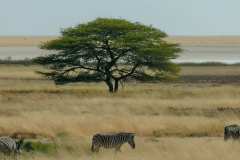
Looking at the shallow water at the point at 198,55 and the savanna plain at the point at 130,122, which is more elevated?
the savanna plain at the point at 130,122

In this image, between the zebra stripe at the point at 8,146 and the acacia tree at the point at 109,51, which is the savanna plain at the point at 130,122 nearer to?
the zebra stripe at the point at 8,146

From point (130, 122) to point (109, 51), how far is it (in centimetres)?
2026

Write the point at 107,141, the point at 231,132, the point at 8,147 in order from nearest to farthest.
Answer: the point at 8,147 < the point at 107,141 < the point at 231,132

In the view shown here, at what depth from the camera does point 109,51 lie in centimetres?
4525

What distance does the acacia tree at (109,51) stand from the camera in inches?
1780

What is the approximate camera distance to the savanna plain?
18391 mm

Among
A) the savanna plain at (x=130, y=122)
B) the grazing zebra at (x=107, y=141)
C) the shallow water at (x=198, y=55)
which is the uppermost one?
the grazing zebra at (x=107, y=141)

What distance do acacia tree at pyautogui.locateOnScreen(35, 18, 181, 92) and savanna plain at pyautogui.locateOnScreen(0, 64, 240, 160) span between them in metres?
3.30

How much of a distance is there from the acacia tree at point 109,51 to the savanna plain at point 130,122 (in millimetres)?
3299

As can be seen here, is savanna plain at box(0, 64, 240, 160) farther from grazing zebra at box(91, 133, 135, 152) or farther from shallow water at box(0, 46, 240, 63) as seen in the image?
shallow water at box(0, 46, 240, 63)

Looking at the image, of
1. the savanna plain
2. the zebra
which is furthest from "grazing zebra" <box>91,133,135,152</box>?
the zebra

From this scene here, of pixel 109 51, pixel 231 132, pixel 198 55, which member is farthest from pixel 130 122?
pixel 198 55

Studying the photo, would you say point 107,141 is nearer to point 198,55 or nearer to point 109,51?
point 109,51

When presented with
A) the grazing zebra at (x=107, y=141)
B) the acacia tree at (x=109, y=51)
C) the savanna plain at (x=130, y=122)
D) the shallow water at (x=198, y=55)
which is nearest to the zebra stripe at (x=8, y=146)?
the savanna plain at (x=130, y=122)
